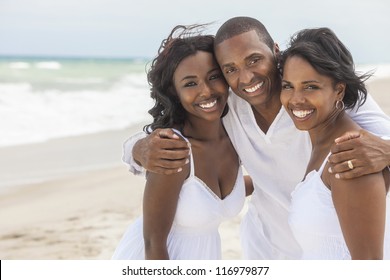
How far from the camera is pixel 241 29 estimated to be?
2852 mm

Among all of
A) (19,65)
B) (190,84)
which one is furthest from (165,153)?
(19,65)

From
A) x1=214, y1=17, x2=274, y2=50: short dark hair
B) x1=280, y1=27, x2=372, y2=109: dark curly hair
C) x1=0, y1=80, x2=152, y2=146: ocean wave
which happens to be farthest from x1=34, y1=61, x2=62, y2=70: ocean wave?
x1=280, y1=27, x2=372, y2=109: dark curly hair

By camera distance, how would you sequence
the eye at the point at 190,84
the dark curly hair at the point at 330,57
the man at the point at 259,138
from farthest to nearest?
1. the eye at the point at 190,84
2. the man at the point at 259,138
3. the dark curly hair at the point at 330,57

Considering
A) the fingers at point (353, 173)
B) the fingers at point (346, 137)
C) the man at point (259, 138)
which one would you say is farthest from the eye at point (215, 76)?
the fingers at point (353, 173)

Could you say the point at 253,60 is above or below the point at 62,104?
below

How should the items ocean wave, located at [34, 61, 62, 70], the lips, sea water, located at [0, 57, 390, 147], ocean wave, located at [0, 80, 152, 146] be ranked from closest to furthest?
the lips < ocean wave, located at [0, 80, 152, 146] < sea water, located at [0, 57, 390, 147] < ocean wave, located at [34, 61, 62, 70]

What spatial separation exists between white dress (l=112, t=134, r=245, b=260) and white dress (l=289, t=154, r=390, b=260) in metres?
0.45

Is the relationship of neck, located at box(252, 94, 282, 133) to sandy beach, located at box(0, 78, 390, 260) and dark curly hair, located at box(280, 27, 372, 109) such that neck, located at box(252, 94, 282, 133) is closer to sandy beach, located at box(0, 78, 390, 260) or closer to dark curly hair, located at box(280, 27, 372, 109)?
dark curly hair, located at box(280, 27, 372, 109)

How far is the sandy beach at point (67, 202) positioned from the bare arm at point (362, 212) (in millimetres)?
2481

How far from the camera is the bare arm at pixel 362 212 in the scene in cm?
215

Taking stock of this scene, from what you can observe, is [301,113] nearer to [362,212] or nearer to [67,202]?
[362,212]

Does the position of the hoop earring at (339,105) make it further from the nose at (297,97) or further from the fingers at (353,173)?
the fingers at (353,173)

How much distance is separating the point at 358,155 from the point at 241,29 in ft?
3.21

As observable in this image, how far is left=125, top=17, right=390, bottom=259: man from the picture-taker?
8.60 ft
